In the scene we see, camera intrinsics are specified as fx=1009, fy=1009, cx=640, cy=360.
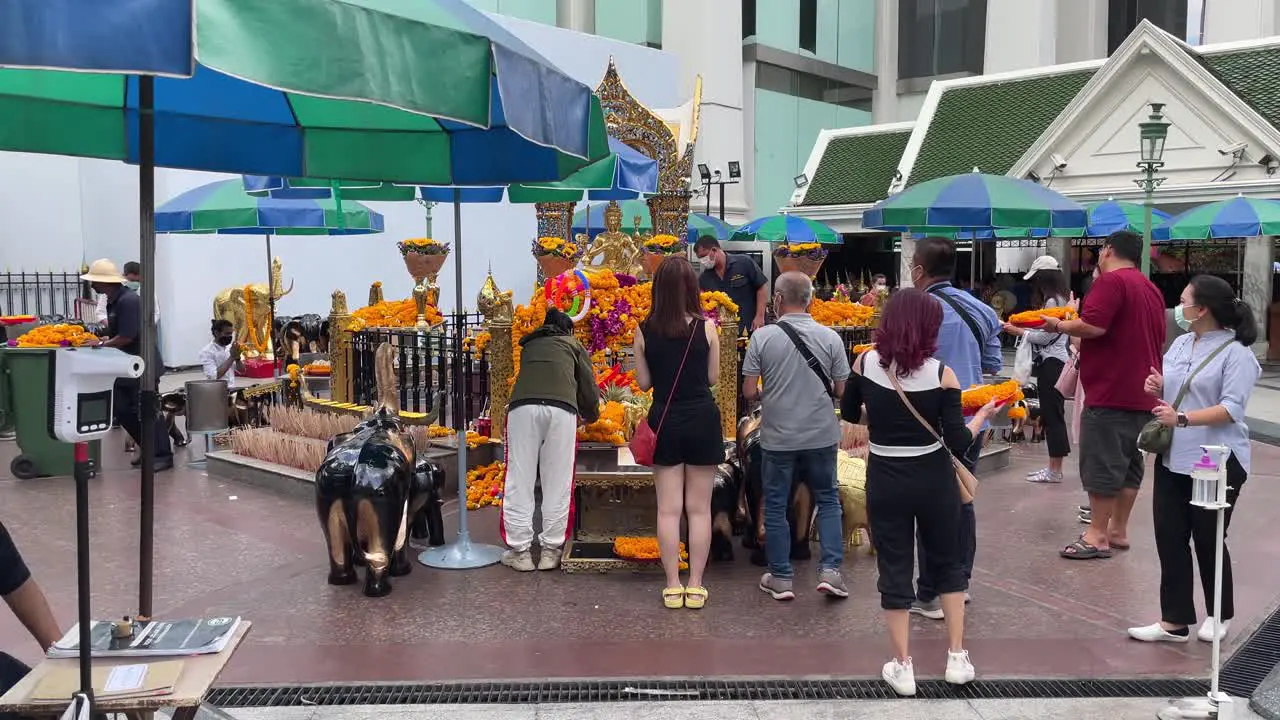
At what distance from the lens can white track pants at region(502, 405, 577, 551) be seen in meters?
5.89

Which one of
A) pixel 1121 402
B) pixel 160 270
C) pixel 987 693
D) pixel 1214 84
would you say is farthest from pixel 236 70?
pixel 1214 84

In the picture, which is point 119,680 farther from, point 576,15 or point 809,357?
point 576,15

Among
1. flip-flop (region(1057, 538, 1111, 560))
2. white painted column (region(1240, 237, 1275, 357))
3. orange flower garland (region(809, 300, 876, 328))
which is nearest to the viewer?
flip-flop (region(1057, 538, 1111, 560))

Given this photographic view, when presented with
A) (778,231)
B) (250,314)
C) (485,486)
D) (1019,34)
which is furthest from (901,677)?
(1019,34)

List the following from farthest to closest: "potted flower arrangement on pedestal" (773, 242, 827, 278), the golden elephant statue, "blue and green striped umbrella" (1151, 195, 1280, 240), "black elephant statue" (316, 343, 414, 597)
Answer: "blue and green striped umbrella" (1151, 195, 1280, 240), the golden elephant statue, "potted flower arrangement on pedestal" (773, 242, 827, 278), "black elephant statue" (316, 343, 414, 597)

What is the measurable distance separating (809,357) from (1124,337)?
200cm

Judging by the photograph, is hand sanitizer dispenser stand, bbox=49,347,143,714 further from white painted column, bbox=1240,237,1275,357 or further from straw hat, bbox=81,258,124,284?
white painted column, bbox=1240,237,1275,357

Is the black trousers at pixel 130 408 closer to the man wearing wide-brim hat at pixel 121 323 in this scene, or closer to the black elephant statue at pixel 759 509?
the man wearing wide-brim hat at pixel 121 323

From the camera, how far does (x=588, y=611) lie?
17.9 ft

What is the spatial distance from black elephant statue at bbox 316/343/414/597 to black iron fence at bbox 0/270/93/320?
41.9 feet

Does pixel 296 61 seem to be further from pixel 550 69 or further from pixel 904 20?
pixel 904 20

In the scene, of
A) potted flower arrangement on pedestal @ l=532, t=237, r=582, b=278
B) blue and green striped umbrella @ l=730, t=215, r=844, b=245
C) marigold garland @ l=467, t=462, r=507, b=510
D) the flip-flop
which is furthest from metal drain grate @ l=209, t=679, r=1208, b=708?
blue and green striped umbrella @ l=730, t=215, r=844, b=245

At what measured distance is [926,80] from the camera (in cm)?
3478

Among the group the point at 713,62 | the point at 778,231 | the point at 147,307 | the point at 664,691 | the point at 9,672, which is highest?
the point at 713,62
